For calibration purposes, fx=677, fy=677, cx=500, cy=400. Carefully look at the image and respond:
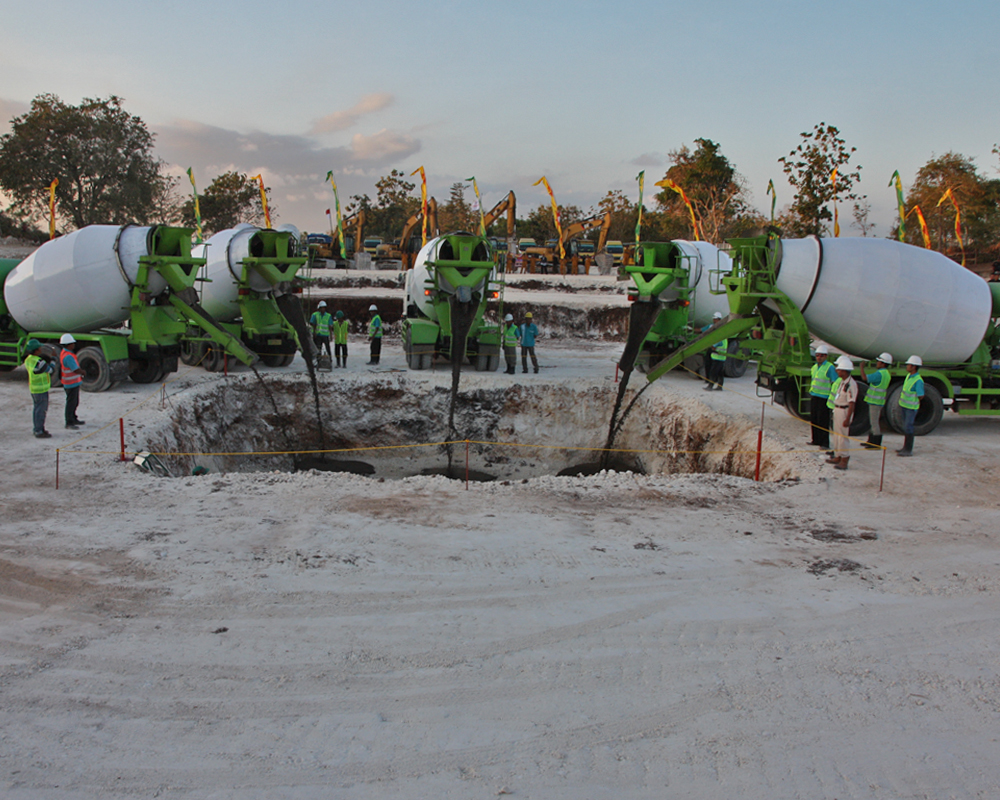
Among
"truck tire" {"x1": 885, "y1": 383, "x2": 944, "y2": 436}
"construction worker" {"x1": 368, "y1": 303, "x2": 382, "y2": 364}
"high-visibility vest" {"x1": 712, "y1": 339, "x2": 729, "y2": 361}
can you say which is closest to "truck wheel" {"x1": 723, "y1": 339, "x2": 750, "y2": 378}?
"high-visibility vest" {"x1": 712, "y1": 339, "x2": 729, "y2": 361}

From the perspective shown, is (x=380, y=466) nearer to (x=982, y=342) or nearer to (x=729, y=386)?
(x=729, y=386)

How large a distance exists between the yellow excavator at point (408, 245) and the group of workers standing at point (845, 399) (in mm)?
20260

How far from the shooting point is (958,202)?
3725 centimetres

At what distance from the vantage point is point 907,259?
10680mm

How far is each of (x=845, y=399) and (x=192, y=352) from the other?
14.3 metres

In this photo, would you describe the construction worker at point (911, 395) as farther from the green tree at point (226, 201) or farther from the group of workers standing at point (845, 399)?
the green tree at point (226, 201)

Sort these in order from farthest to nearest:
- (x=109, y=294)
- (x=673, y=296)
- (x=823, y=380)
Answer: (x=673, y=296) < (x=109, y=294) < (x=823, y=380)

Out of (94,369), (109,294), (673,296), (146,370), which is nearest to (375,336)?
(146,370)

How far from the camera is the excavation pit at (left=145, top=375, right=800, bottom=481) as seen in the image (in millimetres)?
13836

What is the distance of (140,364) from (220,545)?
9.11 metres

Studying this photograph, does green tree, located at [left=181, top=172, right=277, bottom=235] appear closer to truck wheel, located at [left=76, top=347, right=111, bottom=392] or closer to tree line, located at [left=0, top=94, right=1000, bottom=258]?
tree line, located at [left=0, top=94, right=1000, bottom=258]

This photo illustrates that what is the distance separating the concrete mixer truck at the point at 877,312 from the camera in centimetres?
1064

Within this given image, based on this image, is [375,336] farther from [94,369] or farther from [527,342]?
[94,369]

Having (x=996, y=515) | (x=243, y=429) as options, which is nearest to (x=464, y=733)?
(x=996, y=515)
